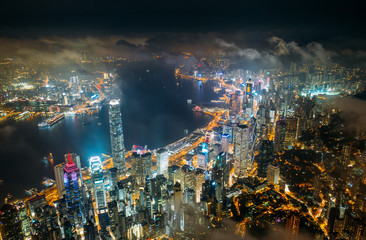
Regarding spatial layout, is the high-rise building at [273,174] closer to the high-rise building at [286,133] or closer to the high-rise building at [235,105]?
the high-rise building at [286,133]

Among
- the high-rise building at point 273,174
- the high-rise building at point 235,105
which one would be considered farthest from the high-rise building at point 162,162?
the high-rise building at point 235,105

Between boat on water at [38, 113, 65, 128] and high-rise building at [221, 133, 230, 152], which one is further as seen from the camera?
boat on water at [38, 113, 65, 128]

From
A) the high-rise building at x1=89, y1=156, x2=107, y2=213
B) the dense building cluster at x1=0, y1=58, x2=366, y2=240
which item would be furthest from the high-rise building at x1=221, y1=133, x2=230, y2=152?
the high-rise building at x1=89, y1=156, x2=107, y2=213

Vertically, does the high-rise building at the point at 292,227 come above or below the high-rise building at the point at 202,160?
below

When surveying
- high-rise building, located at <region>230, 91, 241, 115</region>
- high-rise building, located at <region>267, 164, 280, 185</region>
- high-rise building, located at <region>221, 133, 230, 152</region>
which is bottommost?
high-rise building, located at <region>267, 164, 280, 185</region>

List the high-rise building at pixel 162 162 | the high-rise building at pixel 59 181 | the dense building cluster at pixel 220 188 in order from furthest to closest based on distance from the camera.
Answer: the high-rise building at pixel 162 162
the high-rise building at pixel 59 181
the dense building cluster at pixel 220 188

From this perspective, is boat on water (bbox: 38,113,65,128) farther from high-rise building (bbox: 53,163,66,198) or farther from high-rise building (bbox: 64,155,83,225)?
high-rise building (bbox: 64,155,83,225)

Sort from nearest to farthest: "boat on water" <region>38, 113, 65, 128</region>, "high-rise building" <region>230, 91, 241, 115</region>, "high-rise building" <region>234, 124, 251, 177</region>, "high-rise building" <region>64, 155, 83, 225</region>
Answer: "high-rise building" <region>64, 155, 83, 225</region>
"high-rise building" <region>234, 124, 251, 177</region>
"boat on water" <region>38, 113, 65, 128</region>
"high-rise building" <region>230, 91, 241, 115</region>
